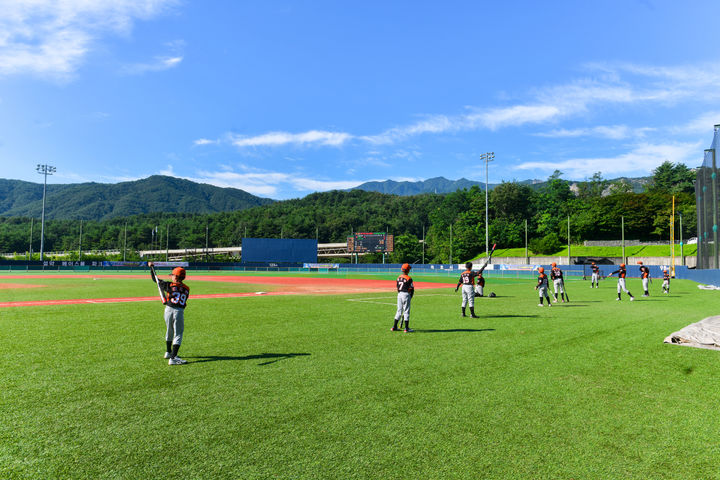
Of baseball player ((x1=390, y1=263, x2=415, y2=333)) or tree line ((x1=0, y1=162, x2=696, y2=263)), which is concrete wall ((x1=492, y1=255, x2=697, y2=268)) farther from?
baseball player ((x1=390, y1=263, x2=415, y2=333))

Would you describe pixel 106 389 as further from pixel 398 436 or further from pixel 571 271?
pixel 571 271

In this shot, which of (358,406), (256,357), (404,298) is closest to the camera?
(358,406)

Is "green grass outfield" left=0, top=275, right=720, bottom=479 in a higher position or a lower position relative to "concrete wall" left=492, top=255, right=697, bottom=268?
lower

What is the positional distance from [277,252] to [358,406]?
3293 inches

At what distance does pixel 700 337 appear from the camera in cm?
930

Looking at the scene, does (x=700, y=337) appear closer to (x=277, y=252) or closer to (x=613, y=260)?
(x=613, y=260)

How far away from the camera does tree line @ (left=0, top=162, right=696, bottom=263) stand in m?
94.4

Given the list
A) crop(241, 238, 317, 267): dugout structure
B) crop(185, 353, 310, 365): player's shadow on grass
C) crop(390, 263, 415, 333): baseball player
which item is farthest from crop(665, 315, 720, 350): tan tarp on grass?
crop(241, 238, 317, 267): dugout structure

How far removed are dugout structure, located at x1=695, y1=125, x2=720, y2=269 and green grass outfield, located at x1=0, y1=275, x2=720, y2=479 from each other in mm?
28001

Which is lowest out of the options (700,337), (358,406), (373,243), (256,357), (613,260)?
(256,357)

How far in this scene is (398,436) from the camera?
4.59 metres

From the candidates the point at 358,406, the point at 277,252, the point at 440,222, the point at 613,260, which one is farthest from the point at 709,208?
the point at 440,222

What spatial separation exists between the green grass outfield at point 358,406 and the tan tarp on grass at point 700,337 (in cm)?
44

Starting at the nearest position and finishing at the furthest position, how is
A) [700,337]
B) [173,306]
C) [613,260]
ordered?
[173,306], [700,337], [613,260]
